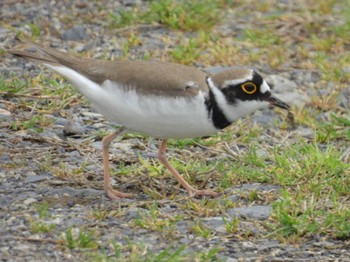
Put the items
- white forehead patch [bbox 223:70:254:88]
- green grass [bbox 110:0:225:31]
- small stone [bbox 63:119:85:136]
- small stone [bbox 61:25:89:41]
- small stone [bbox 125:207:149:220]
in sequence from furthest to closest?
green grass [bbox 110:0:225:31]
small stone [bbox 61:25:89:41]
small stone [bbox 63:119:85:136]
white forehead patch [bbox 223:70:254:88]
small stone [bbox 125:207:149:220]

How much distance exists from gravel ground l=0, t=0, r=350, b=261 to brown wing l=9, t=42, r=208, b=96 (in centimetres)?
75

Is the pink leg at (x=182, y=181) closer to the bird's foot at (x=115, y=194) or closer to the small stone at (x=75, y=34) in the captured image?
the bird's foot at (x=115, y=194)

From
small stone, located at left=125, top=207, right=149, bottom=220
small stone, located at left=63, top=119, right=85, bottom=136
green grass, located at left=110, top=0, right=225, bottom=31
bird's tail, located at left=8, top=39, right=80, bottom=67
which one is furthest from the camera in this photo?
green grass, located at left=110, top=0, right=225, bottom=31

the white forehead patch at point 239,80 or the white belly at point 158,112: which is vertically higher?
the white forehead patch at point 239,80

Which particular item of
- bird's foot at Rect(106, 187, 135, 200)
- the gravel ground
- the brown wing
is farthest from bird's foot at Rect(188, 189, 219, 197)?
the brown wing

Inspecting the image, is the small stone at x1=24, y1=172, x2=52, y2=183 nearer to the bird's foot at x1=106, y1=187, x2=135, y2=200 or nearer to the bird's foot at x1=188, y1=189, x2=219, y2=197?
the bird's foot at x1=106, y1=187, x2=135, y2=200

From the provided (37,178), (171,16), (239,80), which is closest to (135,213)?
(37,178)

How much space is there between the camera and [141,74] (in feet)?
19.5

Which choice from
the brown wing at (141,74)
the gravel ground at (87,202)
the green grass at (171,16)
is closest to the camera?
the gravel ground at (87,202)

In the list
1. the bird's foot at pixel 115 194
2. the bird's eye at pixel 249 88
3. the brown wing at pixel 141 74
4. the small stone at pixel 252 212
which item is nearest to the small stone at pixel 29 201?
the bird's foot at pixel 115 194

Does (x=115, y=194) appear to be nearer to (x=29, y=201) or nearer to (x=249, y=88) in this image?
(x=29, y=201)

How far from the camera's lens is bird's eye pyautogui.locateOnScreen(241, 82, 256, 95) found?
6.05 m

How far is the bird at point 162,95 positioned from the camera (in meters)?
5.80

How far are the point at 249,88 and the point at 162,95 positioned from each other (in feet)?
2.11
